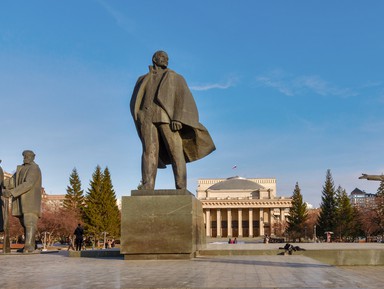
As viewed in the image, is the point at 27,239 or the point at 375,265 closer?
the point at 375,265

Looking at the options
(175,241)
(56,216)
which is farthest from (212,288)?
(56,216)

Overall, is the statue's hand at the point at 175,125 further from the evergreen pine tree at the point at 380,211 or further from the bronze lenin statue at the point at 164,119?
the evergreen pine tree at the point at 380,211

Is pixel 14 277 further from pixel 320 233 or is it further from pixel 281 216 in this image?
pixel 281 216

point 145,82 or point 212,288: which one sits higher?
point 145,82

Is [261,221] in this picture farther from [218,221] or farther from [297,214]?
[297,214]

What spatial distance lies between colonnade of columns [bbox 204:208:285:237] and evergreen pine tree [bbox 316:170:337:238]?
43.2 metres

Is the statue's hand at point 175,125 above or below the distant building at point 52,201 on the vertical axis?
below

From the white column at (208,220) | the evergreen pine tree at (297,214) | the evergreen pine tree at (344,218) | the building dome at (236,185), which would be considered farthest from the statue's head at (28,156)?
the building dome at (236,185)

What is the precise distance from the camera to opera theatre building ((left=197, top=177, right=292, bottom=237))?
12369 centimetres

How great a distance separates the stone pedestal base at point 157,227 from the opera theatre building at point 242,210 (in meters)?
114

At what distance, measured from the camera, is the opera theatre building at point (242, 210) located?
124 meters

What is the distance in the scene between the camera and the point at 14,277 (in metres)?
6.83

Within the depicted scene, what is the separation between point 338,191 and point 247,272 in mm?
77530

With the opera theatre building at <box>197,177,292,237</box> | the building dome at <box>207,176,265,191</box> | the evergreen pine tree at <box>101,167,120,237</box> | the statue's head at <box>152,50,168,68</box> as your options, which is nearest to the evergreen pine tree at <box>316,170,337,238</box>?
the evergreen pine tree at <box>101,167,120,237</box>
